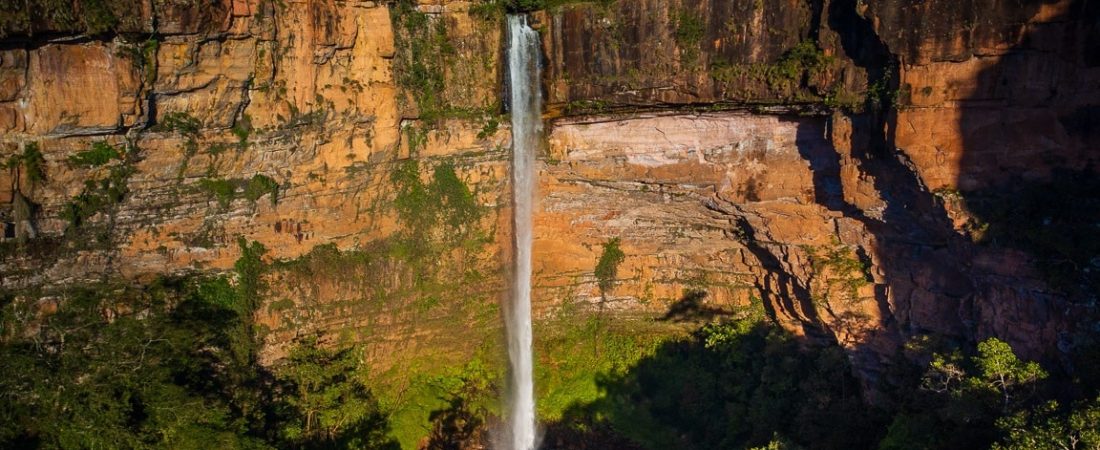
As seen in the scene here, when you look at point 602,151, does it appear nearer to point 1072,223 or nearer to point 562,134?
point 562,134

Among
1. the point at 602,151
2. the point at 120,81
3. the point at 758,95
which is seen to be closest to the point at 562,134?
the point at 602,151

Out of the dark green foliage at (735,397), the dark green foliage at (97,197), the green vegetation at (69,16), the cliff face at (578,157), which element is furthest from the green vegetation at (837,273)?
the dark green foliage at (97,197)

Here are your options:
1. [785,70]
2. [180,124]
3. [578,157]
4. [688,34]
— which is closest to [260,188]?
[180,124]

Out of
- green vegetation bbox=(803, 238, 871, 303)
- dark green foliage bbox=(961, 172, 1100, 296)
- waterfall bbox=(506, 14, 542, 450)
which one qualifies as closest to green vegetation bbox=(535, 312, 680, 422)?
waterfall bbox=(506, 14, 542, 450)

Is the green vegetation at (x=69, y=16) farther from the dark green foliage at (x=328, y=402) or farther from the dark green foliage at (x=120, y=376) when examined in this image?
the dark green foliage at (x=328, y=402)

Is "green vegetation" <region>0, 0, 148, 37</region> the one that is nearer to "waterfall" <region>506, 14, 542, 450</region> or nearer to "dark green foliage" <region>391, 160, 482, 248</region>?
"dark green foliage" <region>391, 160, 482, 248</region>

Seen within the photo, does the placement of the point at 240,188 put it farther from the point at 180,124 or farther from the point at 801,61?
the point at 801,61
